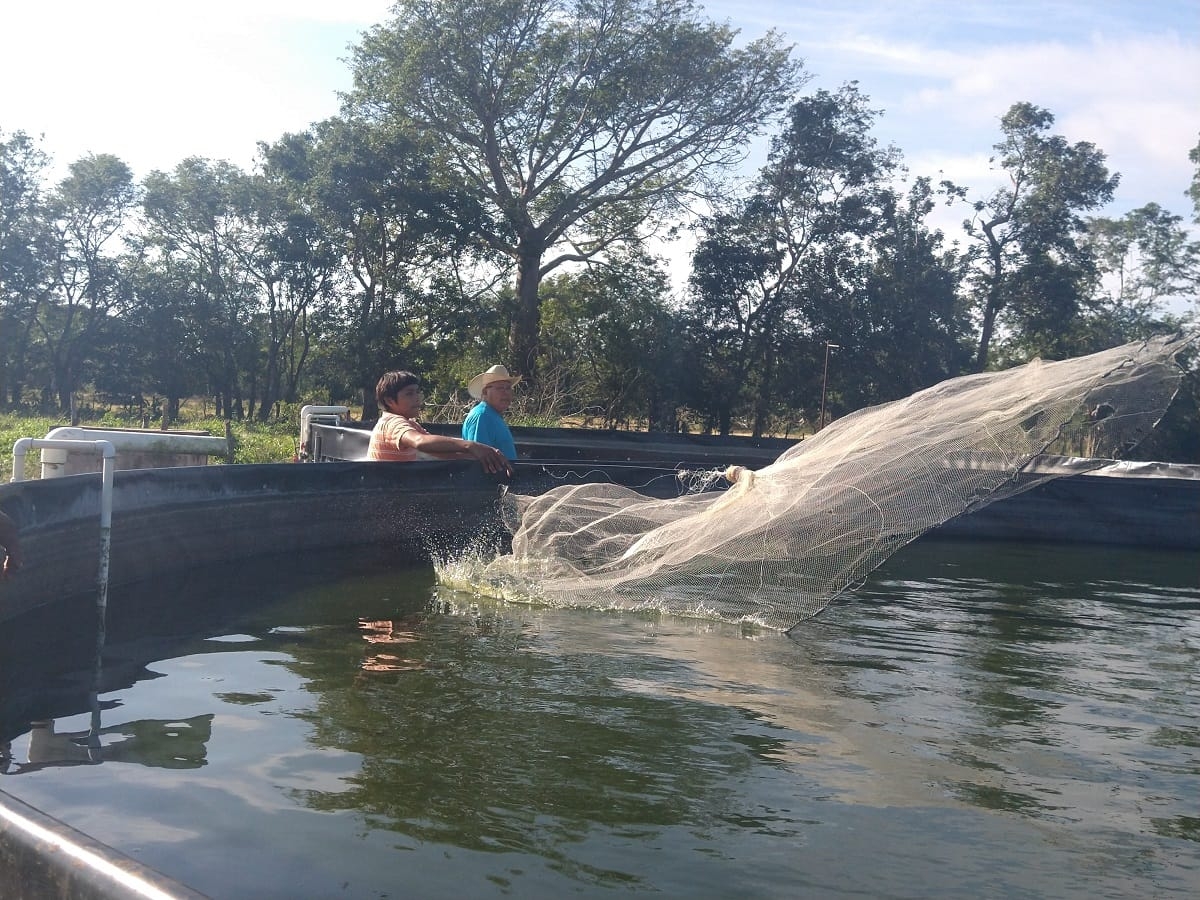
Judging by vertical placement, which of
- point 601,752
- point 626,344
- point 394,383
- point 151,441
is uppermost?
point 626,344

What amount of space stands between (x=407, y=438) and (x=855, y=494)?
11.1ft

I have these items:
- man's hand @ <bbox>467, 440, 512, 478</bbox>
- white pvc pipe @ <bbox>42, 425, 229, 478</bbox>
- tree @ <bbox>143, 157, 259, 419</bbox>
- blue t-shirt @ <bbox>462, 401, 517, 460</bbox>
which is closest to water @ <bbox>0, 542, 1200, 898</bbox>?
man's hand @ <bbox>467, 440, 512, 478</bbox>

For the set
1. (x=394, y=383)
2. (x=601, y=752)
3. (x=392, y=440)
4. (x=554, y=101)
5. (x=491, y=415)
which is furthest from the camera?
(x=554, y=101)

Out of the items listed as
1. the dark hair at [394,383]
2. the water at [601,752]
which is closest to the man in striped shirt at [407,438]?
the dark hair at [394,383]

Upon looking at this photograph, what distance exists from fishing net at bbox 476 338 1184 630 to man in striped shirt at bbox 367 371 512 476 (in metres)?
0.90

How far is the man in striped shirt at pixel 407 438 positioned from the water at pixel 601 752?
3.54 feet

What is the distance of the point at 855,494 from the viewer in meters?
6.15

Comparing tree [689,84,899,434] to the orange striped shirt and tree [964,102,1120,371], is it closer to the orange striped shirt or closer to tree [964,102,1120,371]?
tree [964,102,1120,371]

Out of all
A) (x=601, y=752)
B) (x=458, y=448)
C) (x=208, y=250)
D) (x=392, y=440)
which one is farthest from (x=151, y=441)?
(x=208, y=250)

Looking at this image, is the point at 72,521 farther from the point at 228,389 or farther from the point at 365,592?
the point at 228,389

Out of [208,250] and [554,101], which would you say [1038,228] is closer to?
[554,101]

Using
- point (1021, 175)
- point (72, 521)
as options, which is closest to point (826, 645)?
point (72, 521)

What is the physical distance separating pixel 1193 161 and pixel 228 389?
3189 cm

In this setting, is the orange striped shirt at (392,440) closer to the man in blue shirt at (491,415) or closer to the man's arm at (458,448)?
the man's arm at (458,448)
